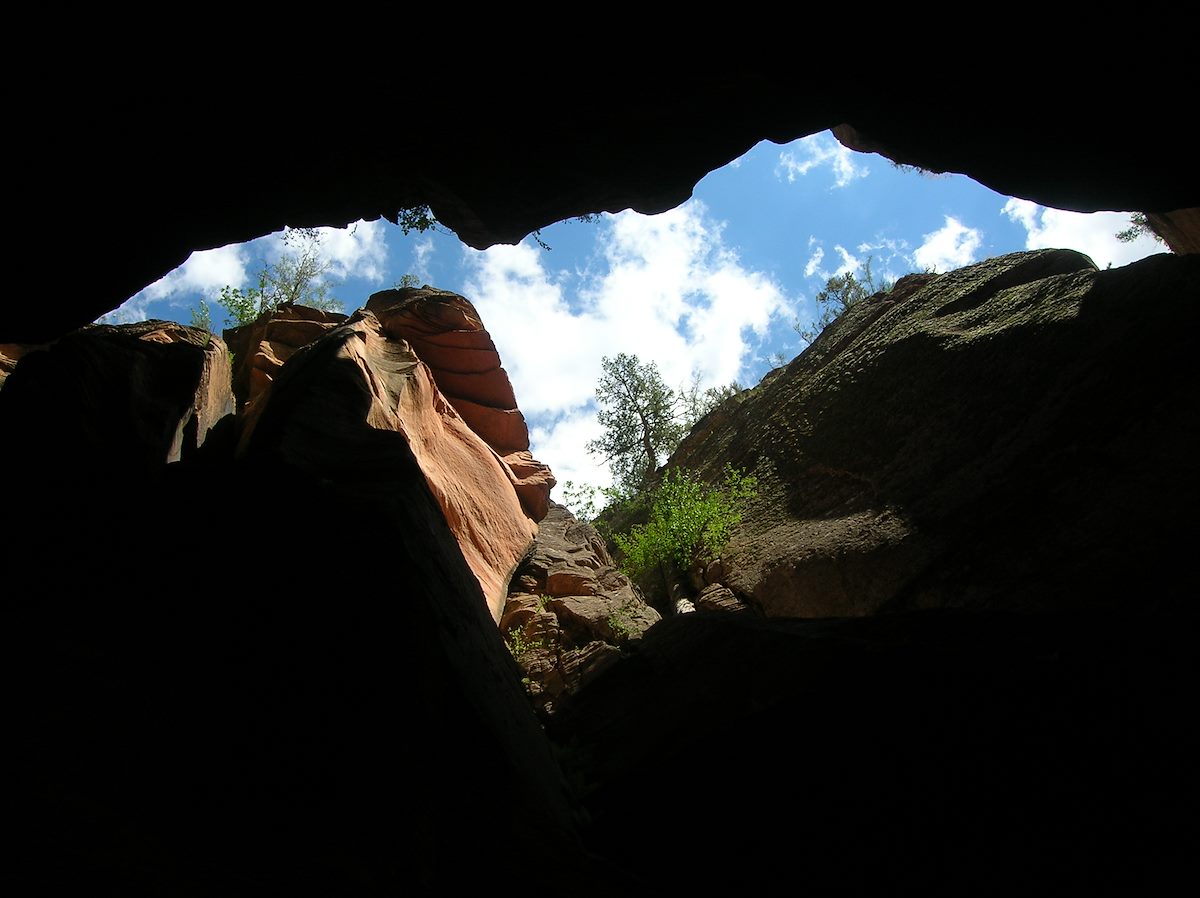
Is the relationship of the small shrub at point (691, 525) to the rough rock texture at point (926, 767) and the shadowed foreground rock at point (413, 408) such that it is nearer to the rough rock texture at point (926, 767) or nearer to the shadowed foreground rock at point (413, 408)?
the shadowed foreground rock at point (413, 408)

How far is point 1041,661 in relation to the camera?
4109 mm

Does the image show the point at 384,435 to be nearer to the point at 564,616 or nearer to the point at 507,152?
the point at 507,152

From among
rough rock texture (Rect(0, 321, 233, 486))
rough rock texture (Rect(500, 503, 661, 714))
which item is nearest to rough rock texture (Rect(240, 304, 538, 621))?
rough rock texture (Rect(500, 503, 661, 714))

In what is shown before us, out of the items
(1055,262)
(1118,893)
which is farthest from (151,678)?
(1055,262)

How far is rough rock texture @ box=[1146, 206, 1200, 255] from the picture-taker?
38.6 feet

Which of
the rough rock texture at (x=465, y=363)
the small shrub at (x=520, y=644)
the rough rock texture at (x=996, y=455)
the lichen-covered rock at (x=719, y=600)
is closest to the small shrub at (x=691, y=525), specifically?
the rough rock texture at (x=996, y=455)

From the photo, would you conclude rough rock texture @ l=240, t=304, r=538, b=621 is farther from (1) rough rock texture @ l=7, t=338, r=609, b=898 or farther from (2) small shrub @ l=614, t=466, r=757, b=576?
(2) small shrub @ l=614, t=466, r=757, b=576

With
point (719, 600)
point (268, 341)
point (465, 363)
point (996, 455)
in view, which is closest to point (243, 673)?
point (719, 600)

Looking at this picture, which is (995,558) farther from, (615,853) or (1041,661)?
(615,853)

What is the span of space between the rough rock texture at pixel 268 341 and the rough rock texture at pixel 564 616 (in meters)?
8.29

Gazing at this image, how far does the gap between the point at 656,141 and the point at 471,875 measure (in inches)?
366

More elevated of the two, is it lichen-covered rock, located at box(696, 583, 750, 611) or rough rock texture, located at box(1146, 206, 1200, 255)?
rough rock texture, located at box(1146, 206, 1200, 255)

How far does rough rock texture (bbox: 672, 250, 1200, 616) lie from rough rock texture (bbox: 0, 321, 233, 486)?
955 centimetres

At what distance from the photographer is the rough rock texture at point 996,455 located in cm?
837
